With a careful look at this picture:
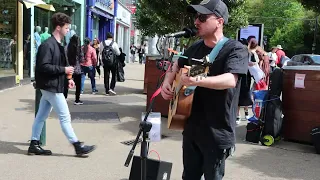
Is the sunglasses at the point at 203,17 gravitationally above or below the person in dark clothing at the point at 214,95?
above

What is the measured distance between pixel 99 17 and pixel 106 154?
70.8 feet

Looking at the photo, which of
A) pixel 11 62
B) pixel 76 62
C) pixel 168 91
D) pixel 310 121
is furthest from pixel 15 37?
pixel 168 91

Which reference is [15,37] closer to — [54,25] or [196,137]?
[54,25]

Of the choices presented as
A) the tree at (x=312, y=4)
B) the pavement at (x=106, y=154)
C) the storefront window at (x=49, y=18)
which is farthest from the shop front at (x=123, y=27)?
the pavement at (x=106, y=154)

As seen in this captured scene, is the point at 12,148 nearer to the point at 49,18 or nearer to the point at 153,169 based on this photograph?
the point at 153,169

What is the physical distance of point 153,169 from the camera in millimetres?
4086

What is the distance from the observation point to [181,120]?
117 inches

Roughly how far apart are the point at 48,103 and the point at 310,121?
4.04 m

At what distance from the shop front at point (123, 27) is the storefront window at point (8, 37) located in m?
18.8

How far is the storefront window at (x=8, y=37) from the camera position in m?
11.8

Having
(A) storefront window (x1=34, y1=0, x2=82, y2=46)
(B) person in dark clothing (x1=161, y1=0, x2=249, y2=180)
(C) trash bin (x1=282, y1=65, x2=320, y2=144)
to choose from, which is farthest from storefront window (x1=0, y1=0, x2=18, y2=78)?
(B) person in dark clothing (x1=161, y1=0, x2=249, y2=180)

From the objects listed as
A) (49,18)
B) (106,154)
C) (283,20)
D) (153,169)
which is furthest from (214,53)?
(283,20)

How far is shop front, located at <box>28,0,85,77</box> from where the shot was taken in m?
13.6

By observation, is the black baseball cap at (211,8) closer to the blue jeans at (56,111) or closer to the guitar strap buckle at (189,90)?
the guitar strap buckle at (189,90)
